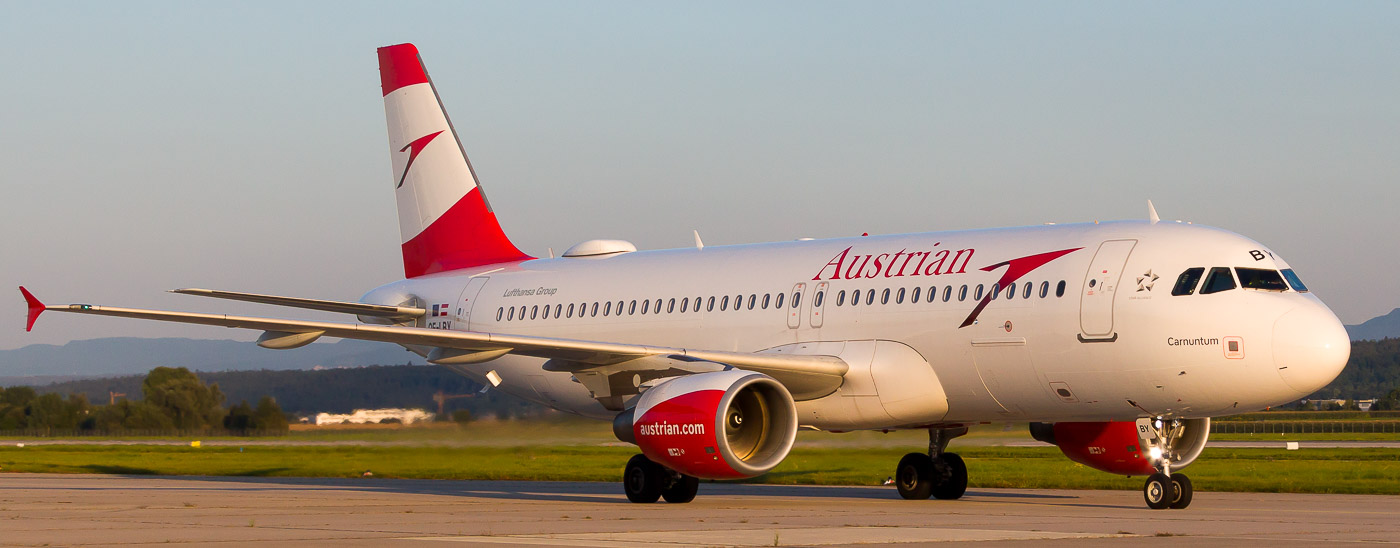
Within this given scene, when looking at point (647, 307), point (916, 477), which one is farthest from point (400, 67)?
point (916, 477)

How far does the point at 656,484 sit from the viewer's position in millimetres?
21891

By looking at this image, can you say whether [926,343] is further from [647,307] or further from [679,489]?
[647,307]

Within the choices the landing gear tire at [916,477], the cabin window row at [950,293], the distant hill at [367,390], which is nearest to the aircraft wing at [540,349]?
the cabin window row at [950,293]

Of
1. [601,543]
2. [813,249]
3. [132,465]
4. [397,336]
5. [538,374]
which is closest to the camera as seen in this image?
[601,543]

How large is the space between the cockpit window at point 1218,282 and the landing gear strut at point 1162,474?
2.17 metres

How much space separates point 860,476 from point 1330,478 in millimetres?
8239

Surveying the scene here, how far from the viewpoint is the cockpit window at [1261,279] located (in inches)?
734

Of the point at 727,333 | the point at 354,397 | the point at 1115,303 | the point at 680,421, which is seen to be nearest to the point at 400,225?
the point at 354,397

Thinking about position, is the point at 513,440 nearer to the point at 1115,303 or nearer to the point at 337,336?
the point at 337,336

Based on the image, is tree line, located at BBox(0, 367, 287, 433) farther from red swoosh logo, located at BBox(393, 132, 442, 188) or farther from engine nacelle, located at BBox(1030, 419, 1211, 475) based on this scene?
Answer: engine nacelle, located at BBox(1030, 419, 1211, 475)

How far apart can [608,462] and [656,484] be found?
13907mm

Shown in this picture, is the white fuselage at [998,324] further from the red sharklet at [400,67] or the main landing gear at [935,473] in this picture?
the red sharklet at [400,67]

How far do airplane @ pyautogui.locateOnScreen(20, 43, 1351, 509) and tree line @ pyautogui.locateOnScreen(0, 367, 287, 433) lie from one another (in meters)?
10.6

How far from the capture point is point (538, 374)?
84.6ft
